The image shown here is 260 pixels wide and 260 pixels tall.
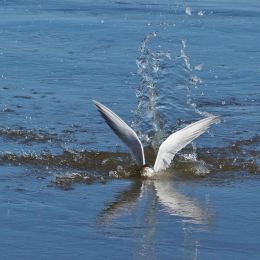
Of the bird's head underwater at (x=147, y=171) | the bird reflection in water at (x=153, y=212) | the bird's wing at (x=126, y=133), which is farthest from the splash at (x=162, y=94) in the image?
the bird reflection in water at (x=153, y=212)

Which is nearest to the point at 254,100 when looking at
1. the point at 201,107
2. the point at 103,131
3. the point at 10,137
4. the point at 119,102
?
the point at 201,107

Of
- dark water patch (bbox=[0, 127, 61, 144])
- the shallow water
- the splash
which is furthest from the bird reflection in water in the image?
dark water patch (bbox=[0, 127, 61, 144])

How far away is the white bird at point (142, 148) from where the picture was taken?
905 cm

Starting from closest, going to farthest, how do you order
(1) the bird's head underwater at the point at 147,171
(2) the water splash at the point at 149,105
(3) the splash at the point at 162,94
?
1. (1) the bird's head underwater at the point at 147,171
2. (2) the water splash at the point at 149,105
3. (3) the splash at the point at 162,94

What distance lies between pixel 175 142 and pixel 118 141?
45.9 inches

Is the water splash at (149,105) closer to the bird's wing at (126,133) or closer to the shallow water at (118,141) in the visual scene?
the shallow water at (118,141)

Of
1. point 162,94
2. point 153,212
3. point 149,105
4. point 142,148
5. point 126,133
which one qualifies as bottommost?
point 153,212

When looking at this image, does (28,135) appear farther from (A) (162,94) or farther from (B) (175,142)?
(A) (162,94)

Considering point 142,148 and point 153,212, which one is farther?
point 142,148

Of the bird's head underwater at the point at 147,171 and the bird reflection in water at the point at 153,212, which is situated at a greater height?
the bird's head underwater at the point at 147,171

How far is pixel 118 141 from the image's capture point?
10.2 metres

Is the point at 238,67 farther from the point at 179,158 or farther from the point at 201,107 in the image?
the point at 179,158

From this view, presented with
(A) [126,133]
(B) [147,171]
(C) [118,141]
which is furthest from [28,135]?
(B) [147,171]

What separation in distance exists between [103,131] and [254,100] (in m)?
2.54
